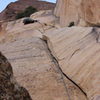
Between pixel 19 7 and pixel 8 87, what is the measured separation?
27.6 m

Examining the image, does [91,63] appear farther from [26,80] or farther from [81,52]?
[26,80]

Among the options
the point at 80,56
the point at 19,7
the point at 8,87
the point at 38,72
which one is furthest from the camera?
the point at 19,7

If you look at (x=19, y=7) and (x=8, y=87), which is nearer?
(x=8, y=87)

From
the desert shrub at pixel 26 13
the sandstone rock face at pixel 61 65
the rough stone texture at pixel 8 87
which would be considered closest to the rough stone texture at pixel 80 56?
the sandstone rock face at pixel 61 65

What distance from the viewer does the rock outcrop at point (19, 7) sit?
26.5m

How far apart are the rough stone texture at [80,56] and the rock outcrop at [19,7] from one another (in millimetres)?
19445

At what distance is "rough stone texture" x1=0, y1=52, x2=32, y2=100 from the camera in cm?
197

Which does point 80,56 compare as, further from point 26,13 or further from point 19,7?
point 19,7

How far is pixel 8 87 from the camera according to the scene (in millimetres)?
2043

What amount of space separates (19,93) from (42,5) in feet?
90.3

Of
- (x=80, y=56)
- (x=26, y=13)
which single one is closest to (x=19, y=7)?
(x=26, y=13)

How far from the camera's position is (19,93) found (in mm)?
2152

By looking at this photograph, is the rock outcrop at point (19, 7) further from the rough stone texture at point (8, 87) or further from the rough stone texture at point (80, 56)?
the rough stone texture at point (8, 87)

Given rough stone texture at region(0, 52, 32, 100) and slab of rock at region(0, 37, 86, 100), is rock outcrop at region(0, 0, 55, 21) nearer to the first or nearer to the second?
slab of rock at region(0, 37, 86, 100)
